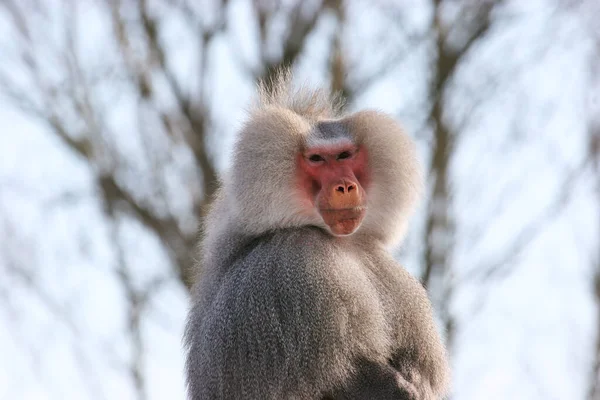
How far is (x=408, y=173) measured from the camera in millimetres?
4555

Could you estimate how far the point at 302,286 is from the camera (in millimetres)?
4020

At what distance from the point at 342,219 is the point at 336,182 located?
190 mm

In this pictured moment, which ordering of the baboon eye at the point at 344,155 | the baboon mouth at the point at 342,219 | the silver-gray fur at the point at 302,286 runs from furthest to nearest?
the baboon eye at the point at 344,155 → the baboon mouth at the point at 342,219 → the silver-gray fur at the point at 302,286

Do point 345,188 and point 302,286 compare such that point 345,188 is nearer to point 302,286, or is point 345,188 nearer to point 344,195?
point 344,195

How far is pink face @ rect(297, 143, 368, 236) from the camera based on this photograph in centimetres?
426

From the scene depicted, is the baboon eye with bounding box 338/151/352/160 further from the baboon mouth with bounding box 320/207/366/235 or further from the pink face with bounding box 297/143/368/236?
the baboon mouth with bounding box 320/207/366/235

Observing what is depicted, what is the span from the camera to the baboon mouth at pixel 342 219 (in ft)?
13.9

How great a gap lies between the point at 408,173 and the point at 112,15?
20.9ft

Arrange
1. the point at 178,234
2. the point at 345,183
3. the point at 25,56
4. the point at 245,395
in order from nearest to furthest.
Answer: the point at 245,395 < the point at 345,183 < the point at 178,234 < the point at 25,56

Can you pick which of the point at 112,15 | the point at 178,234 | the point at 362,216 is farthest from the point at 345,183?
the point at 112,15

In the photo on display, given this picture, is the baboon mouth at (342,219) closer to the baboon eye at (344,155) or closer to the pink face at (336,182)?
the pink face at (336,182)

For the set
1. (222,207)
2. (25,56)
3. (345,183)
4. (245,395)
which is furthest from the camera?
(25,56)

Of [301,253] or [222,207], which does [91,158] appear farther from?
[301,253]

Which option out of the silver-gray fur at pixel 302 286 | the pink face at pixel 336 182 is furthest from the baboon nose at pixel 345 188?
the silver-gray fur at pixel 302 286
